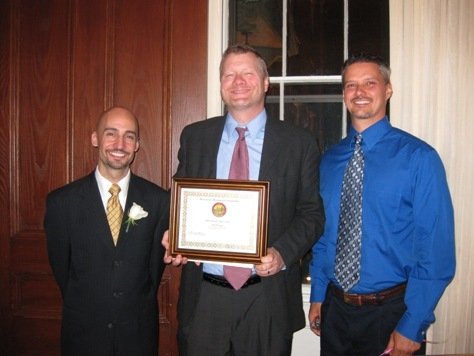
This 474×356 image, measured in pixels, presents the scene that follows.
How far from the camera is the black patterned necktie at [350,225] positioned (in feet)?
6.11

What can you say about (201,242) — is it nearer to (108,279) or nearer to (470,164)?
(108,279)

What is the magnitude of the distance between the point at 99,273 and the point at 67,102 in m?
1.32

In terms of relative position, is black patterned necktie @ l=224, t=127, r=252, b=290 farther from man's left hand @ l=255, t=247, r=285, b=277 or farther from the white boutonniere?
the white boutonniere

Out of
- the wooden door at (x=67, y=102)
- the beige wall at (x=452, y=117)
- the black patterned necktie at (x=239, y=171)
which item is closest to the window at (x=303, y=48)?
the wooden door at (x=67, y=102)

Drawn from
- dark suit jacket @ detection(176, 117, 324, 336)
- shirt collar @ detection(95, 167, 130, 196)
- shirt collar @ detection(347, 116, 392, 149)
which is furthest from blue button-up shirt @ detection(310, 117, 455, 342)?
shirt collar @ detection(95, 167, 130, 196)

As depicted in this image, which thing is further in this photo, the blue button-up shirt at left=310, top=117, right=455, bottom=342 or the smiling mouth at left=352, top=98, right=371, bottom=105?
the smiling mouth at left=352, top=98, right=371, bottom=105

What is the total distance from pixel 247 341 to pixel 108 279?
782 mm

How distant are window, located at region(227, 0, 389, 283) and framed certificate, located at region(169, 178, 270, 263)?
3.90 feet

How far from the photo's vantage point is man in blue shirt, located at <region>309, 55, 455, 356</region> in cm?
174

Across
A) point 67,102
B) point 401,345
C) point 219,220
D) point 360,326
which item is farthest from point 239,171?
point 67,102

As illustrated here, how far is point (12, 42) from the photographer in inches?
105

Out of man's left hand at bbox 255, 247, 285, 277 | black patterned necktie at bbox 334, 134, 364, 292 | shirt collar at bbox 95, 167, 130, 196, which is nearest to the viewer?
man's left hand at bbox 255, 247, 285, 277

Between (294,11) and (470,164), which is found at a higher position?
(294,11)

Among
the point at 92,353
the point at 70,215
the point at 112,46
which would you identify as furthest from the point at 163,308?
the point at 112,46
